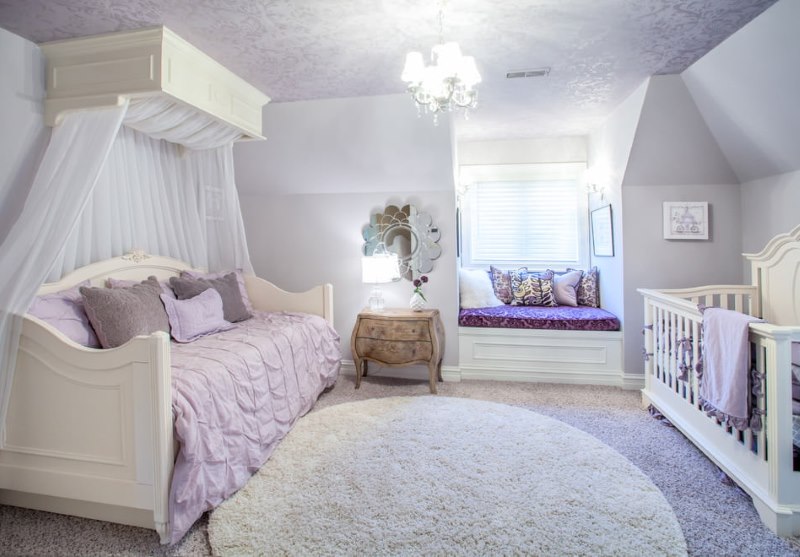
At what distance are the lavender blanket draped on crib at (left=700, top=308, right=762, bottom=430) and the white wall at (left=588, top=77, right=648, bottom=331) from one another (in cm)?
145

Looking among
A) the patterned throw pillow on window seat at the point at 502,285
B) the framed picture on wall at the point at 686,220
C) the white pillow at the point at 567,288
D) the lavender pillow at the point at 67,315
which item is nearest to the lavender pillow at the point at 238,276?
the lavender pillow at the point at 67,315

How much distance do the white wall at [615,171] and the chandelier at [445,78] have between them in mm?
1861

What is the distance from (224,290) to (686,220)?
371cm

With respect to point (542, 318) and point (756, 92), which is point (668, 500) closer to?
point (542, 318)

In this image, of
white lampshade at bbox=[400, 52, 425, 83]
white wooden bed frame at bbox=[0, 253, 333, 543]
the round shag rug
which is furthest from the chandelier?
the round shag rug

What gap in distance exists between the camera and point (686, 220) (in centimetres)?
344

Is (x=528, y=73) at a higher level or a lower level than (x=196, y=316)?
higher

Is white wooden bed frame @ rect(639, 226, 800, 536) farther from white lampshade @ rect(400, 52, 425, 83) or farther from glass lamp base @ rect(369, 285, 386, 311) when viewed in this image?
glass lamp base @ rect(369, 285, 386, 311)

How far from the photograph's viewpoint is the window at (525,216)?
4.57 meters

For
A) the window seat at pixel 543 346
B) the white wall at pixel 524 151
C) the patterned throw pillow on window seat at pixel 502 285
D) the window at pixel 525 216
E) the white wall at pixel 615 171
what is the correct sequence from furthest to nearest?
the window at pixel 525 216 → the white wall at pixel 524 151 → the patterned throw pillow on window seat at pixel 502 285 → the window seat at pixel 543 346 → the white wall at pixel 615 171

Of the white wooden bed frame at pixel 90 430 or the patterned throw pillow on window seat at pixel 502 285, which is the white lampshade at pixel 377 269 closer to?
the patterned throw pillow on window seat at pixel 502 285

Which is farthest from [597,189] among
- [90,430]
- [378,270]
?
[90,430]

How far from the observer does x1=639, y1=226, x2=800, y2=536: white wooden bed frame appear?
5.65 ft

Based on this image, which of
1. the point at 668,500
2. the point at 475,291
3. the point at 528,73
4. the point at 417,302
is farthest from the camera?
the point at 475,291
